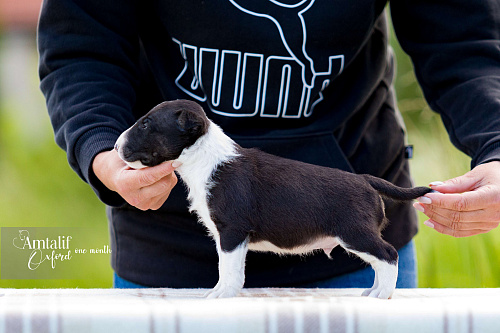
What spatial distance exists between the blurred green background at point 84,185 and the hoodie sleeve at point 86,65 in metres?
1.78

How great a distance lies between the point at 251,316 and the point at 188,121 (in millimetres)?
403

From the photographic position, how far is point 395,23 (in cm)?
174

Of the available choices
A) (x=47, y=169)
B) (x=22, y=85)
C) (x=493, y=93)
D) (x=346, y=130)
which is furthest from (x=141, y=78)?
(x=22, y=85)

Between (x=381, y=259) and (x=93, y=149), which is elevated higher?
(x=93, y=149)

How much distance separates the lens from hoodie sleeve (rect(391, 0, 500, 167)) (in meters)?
1.49

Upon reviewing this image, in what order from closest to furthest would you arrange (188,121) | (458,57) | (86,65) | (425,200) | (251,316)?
(251,316), (188,121), (425,200), (86,65), (458,57)

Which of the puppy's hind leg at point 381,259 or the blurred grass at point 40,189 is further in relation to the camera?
the blurred grass at point 40,189

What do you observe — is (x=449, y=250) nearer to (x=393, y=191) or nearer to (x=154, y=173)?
(x=393, y=191)

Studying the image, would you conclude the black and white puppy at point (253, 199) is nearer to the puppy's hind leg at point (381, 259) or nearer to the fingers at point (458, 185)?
the puppy's hind leg at point (381, 259)

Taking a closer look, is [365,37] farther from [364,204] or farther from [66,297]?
[66,297]

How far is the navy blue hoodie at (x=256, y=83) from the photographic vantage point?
1.41 metres

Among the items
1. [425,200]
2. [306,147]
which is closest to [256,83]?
[306,147]

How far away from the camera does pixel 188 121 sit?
3.70ft

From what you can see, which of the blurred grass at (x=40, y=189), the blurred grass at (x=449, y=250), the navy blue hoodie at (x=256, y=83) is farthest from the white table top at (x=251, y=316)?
the blurred grass at (x=40, y=189)
